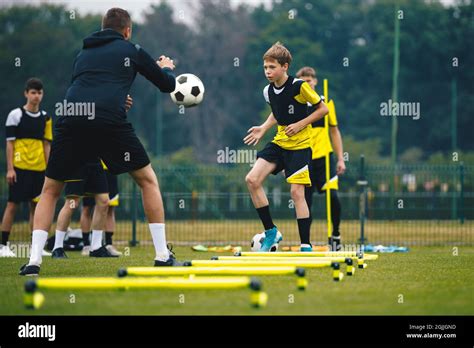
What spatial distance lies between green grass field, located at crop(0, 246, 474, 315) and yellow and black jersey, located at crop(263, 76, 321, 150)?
200cm

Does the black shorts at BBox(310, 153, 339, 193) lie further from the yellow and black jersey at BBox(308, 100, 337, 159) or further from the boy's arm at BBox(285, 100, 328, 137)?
the boy's arm at BBox(285, 100, 328, 137)

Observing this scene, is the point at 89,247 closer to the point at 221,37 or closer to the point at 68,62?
the point at 68,62

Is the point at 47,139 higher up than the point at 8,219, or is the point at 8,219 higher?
the point at 47,139

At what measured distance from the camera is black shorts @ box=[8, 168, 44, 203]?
1303 centimetres

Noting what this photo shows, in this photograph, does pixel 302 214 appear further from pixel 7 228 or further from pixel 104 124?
pixel 7 228

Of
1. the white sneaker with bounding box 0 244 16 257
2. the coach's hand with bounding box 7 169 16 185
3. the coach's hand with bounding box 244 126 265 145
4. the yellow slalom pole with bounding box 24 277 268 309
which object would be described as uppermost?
the coach's hand with bounding box 244 126 265 145

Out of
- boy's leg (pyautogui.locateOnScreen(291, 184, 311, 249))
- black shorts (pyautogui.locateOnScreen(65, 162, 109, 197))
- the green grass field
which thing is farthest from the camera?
black shorts (pyautogui.locateOnScreen(65, 162, 109, 197))

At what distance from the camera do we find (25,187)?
13.1 metres

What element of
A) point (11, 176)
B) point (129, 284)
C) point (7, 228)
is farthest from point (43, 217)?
point (7, 228)

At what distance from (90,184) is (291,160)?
298 cm

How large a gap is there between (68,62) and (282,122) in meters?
47.8

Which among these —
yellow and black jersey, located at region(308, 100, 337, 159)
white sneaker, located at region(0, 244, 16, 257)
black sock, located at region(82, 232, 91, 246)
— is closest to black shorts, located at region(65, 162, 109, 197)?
white sneaker, located at region(0, 244, 16, 257)

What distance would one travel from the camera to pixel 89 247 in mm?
13039

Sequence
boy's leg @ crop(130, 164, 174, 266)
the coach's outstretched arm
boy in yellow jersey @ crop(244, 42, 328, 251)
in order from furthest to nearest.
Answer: boy in yellow jersey @ crop(244, 42, 328, 251) → boy's leg @ crop(130, 164, 174, 266) → the coach's outstretched arm
